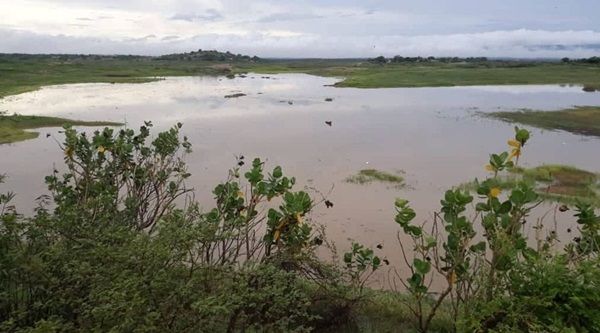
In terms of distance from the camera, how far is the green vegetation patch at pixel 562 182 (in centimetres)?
1342

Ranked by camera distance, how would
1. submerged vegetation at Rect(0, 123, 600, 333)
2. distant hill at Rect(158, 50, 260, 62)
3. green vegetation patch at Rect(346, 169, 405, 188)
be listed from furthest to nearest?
distant hill at Rect(158, 50, 260, 62) < green vegetation patch at Rect(346, 169, 405, 188) < submerged vegetation at Rect(0, 123, 600, 333)

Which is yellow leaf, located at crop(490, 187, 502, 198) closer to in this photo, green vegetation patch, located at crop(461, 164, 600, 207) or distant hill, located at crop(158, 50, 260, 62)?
green vegetation patch, located at crop(461, 164, 600, 207)

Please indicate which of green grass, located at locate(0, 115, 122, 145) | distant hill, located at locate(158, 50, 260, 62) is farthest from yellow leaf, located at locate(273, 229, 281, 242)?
distant hill, located at locate(158, 50, 260, 62)

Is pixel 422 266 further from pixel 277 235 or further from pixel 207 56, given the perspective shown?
pixel 207 56

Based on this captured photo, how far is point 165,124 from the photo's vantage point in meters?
25.7

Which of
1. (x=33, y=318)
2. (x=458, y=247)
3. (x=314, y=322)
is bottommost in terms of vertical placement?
(x=314, y=322)

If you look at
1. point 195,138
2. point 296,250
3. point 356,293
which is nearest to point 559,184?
point 356,293

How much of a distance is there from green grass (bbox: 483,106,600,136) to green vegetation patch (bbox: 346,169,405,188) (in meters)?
12.3

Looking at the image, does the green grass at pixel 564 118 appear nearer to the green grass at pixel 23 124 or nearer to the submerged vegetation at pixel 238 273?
the green grass at pixel 23 124

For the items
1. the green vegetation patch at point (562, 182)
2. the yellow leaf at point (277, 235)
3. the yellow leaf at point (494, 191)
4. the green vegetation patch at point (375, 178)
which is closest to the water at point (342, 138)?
the green vegetation patch at point (375, 178)

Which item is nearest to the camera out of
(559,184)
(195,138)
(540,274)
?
(540,274)

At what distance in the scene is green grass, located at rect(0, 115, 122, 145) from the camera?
21.6 metres

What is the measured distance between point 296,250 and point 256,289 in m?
0.87

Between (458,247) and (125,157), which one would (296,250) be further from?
(125,157)
